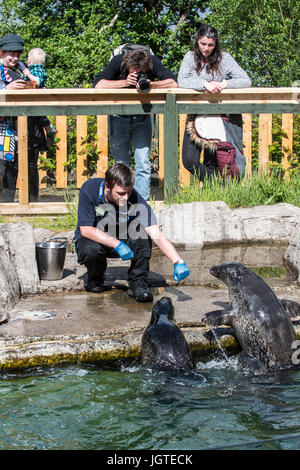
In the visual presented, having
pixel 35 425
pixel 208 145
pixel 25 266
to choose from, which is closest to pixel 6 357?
pixel 35 425

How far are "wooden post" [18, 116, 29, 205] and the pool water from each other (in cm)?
409

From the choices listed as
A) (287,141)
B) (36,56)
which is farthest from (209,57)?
(36,56)

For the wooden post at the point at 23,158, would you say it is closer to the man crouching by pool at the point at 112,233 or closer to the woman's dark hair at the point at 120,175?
the man crouching by pool at the point at 112,233

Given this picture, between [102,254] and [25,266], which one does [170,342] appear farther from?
[25,266]

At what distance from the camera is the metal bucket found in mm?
5742

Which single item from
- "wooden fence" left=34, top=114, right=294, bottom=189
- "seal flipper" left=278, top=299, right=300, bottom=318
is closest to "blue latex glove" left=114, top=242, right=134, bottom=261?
"seal flipper" left=278, top=299, right=300, bottom=318

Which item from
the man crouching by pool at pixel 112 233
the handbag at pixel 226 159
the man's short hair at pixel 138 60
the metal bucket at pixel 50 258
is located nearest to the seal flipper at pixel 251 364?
the man crouching by pool at pixel 112 233

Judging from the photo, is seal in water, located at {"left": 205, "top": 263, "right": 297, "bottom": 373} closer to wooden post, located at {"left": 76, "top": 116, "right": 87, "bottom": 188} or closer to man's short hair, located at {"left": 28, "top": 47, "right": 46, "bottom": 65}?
wooden post, located at {"left": 76, "top": 116, "right": 87, "bottom": 188}

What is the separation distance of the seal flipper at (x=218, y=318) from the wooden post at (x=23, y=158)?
405 cm

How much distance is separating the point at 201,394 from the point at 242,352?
0.65 m

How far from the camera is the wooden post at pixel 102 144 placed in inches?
327

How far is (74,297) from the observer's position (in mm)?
5555

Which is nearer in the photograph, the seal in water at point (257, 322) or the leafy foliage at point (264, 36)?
the seal in water at point (257, 322)

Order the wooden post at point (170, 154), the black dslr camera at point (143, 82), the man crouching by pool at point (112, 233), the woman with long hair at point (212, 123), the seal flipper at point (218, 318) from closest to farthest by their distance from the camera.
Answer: the seal flipper at point (218, 318) < the man crouching by pool at point (112, 233) < the black dslr camera at point (143, 82) < the woman with long hair at point (212, 123) < the wooden post at point (170, 154)
